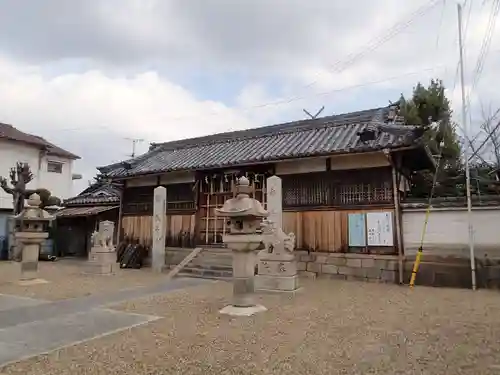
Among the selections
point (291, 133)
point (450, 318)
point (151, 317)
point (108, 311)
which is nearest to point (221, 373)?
point (151, 317)

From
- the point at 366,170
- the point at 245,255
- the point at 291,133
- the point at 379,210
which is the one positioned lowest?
the point at 245,255

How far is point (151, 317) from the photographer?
7.21m

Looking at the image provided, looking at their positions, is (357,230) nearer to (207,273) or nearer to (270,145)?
(207,273)

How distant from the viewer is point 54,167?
2783 cm

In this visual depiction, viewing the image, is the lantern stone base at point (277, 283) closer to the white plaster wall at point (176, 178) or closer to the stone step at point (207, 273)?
the stone step at point (207, 273)

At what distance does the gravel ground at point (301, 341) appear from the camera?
4566mm

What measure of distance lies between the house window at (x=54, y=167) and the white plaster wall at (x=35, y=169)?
226 mm

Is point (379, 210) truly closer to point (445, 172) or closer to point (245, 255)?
point (245, 255)

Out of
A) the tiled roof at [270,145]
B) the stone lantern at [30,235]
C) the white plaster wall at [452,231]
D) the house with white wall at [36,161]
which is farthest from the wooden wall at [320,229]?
the house with white wall at [36,161]

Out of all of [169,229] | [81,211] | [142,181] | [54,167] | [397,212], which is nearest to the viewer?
[397,212]

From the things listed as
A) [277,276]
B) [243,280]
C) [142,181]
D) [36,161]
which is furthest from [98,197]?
[243,280]

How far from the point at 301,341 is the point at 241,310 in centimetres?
206

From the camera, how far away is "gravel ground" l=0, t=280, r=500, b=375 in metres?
4.57

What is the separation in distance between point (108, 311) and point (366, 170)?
8.52m
